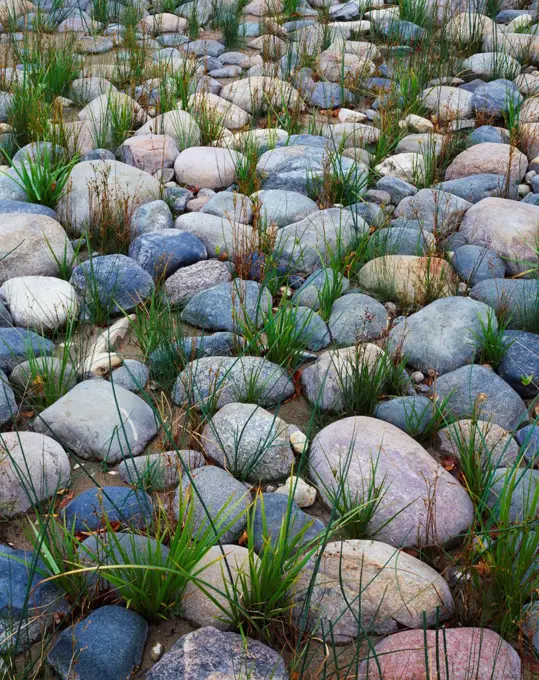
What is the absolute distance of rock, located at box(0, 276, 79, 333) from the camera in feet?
Answer: 9.12

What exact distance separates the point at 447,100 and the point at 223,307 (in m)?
2.50

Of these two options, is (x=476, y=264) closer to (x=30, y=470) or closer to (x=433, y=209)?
(x=433, y=209)

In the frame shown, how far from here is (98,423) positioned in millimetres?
2311

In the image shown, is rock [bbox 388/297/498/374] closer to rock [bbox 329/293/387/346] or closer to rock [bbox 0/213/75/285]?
rock [bbox 329/293/387/346]

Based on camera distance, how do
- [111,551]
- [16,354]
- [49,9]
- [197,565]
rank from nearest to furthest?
[111,551], [197,565], [16,354], [49,9]

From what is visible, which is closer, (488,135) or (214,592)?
(214,592)

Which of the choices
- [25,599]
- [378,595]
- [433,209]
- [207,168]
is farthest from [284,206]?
[25,599]

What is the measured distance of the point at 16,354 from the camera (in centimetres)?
260

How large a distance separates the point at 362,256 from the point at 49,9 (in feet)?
13.7

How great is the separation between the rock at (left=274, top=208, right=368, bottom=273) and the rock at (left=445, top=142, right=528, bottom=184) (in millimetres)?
812

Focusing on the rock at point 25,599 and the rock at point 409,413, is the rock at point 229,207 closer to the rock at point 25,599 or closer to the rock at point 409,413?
the rock at point 409,413

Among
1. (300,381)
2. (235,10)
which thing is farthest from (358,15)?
(300,381)

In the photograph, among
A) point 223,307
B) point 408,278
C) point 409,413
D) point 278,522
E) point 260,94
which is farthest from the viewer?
point 260,94

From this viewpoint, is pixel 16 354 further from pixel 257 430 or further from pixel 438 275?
pixel 438 275
